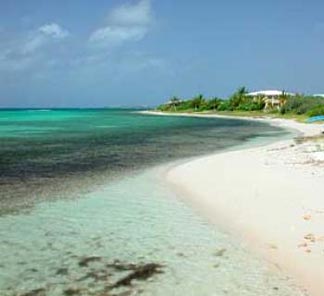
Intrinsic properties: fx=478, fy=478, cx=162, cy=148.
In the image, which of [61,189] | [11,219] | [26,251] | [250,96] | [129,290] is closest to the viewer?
[129,290]

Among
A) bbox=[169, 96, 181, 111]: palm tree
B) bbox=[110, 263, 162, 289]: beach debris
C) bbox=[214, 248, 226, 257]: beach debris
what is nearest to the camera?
bbox=[110, 263, 162, 289]: beach debris

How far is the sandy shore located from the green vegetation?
189 ft

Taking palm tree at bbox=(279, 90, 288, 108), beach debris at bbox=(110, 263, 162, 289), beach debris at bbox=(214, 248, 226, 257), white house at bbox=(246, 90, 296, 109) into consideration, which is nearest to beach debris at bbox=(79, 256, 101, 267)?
beach debris at bbox=(110, 263, 162, 289)

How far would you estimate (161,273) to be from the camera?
8320 millimetres

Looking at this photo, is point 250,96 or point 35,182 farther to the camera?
point 250,96

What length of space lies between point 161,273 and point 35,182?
11436 millimetres

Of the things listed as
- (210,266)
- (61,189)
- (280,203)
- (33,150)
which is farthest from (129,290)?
(33,150)

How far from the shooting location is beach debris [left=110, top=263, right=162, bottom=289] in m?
7.88

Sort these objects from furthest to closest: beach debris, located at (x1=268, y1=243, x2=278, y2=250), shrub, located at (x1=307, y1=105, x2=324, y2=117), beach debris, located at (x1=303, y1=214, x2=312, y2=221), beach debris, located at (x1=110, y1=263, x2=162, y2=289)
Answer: shrub, located at (x1=307, y1=105, x2=324, y2=117) → beach debris, located at (x1=303, y1=214, x2=312, y2=221) → beach debris, located at (x1=268, y1=243, x2=278, y2=250) → beach debris, located at (x1=110, y1=263, x2=162, y2=289)

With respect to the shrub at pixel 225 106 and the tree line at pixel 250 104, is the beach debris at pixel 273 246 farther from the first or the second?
the shrub at pixel 225 106

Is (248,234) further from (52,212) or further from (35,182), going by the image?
(35,182)

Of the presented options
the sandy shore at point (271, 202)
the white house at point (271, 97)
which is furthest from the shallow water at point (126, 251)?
the white house at point (271, 97)

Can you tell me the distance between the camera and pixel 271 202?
44.0 ft

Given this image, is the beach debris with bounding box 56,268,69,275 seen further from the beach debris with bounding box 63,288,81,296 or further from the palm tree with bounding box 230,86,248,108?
the palm tree with bounding box 230,86,248,108
